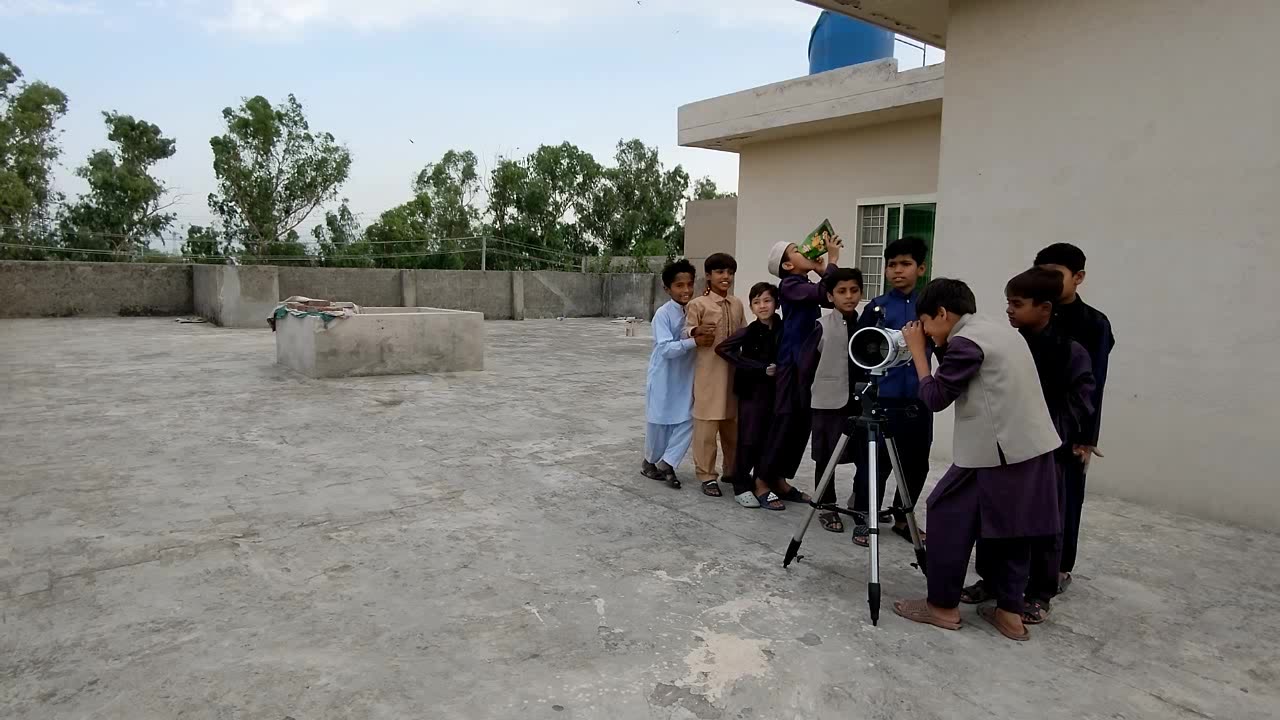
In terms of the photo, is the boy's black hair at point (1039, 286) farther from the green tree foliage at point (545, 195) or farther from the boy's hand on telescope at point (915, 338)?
the green tree foliage at point (545, 195)

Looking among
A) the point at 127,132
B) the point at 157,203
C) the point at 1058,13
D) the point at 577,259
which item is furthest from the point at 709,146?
the point at 127,132

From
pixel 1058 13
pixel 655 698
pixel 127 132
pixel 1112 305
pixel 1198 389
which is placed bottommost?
pixel 655 698

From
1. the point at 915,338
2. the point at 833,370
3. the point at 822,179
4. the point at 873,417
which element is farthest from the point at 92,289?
the point at 915,338

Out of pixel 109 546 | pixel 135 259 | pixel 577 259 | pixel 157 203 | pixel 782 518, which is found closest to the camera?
pixel 109 546

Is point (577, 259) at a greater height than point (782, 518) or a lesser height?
greater

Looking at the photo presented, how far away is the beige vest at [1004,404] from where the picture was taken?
2.73 metres

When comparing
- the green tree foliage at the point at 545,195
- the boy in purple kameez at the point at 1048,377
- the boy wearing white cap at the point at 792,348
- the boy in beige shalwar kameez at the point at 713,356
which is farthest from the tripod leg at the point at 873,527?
the green tree foliage at the point at 545,195

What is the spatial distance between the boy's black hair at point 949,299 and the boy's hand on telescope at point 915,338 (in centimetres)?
6

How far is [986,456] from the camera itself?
9.12 feet

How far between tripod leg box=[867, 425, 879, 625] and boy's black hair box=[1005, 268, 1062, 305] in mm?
753

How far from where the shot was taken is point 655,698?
245 cm

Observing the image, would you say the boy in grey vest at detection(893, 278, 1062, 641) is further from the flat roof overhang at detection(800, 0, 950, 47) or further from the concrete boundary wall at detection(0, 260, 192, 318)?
the concrete boundary wall at detection(0, 260, 192, 318)

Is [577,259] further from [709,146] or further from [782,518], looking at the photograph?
[782,518]

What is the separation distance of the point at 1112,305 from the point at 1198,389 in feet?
2.09
